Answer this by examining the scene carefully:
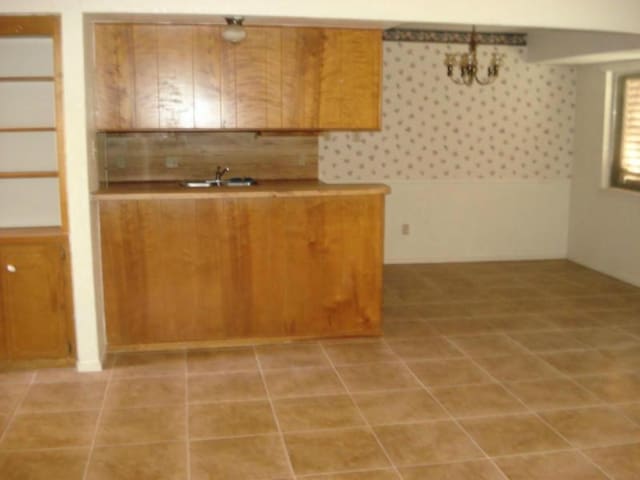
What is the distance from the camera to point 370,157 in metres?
6.84

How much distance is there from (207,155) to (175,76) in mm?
1291

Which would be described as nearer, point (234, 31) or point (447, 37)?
point (234, 31)

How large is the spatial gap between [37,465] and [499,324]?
3277 millimetres

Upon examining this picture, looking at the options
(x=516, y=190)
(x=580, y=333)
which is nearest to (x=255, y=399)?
(x=580, y=333)

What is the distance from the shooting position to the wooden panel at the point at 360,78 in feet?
14.9

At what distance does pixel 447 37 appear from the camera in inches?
267

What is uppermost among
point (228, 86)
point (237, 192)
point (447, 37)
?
point (447, 37)

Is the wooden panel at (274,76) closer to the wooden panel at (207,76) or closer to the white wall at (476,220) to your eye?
the wooden panel at (207,76)

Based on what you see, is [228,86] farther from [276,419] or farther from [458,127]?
[458,127]

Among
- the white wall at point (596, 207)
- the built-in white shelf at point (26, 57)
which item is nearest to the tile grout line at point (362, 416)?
the built-in white shelf at point (26, 57)

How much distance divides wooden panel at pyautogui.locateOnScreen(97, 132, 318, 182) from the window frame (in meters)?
2.95

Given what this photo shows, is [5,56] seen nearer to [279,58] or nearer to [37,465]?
[279,58]

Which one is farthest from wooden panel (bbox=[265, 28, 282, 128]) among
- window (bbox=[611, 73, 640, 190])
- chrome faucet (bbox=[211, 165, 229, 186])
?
window (bbox=[611, 73, 640, 190])

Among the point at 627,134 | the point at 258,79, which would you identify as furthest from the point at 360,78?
the point at 627,134
